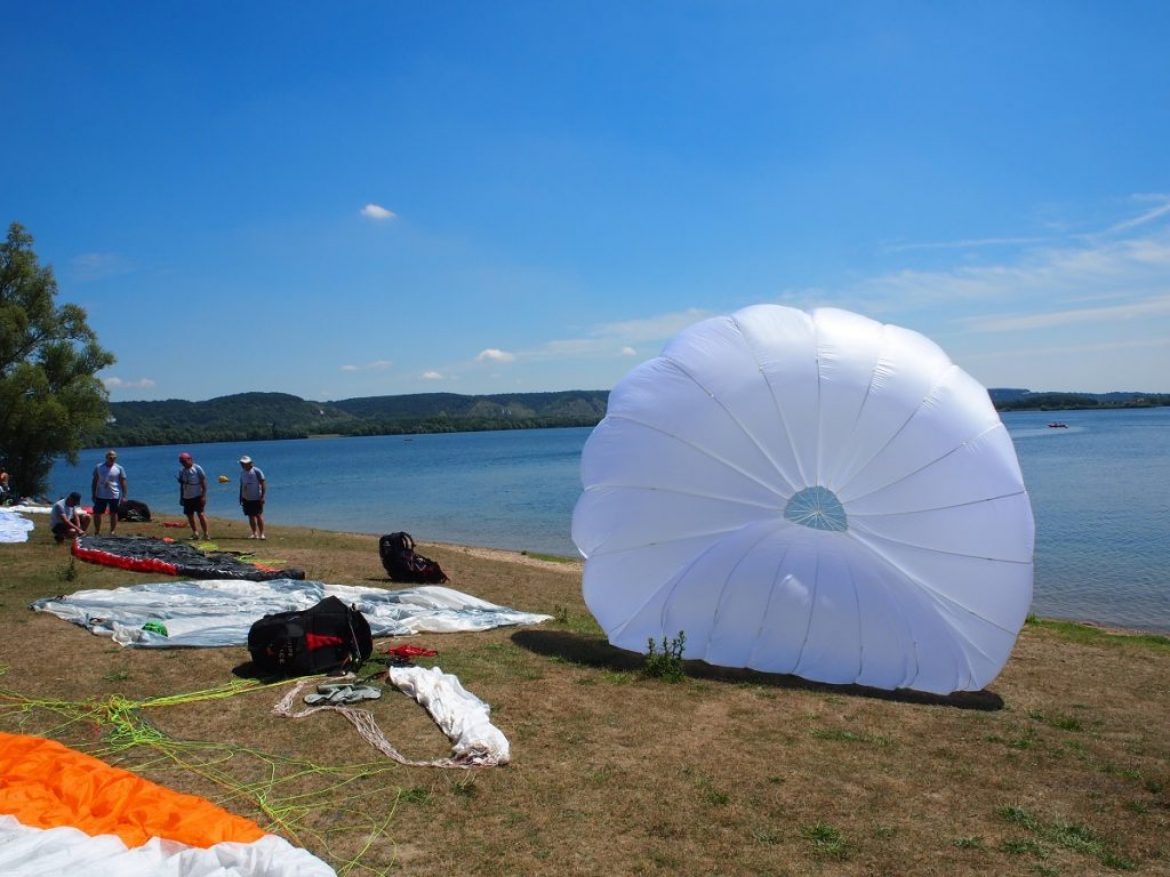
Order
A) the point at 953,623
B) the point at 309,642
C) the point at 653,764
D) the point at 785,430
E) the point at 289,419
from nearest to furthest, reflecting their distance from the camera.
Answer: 1. the point at 653,764
2. the point at 309,642
3. the point at 953,623
4. the point at 785,430
5. the point at 289,419

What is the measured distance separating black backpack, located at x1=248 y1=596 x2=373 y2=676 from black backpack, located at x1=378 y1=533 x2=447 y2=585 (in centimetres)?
509

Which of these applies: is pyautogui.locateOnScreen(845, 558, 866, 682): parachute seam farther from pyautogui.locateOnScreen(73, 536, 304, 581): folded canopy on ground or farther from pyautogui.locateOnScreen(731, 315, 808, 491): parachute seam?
pyautogui.locateOnScreen(73, 536, 304, 581): folded canopy on ground

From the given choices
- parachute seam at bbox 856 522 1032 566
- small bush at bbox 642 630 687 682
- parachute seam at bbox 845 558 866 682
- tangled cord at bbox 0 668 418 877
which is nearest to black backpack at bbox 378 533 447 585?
small bush at bbox 642 630 687 682

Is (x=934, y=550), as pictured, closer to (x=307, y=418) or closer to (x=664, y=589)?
(x=664, y=589)

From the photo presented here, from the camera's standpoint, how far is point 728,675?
7.85 meters

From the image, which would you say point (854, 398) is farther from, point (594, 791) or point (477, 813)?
point (477, 813)

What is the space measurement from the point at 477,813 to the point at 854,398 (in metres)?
5.14

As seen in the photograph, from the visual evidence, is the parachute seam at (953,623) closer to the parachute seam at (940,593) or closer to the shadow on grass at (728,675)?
the parachute seam at (940,593)

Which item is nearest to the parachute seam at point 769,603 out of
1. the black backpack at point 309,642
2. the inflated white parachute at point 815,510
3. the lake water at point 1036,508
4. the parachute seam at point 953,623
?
the inflated white parachute at point 815,510

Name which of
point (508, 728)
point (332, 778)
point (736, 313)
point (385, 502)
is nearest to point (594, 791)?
point (508, 728)

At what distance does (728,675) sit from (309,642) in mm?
3898

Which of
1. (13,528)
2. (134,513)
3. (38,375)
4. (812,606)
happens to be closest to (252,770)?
(812,606)

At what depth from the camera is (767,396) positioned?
7.95 meters

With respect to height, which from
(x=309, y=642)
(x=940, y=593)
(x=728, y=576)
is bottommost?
(x=309, y=642)
